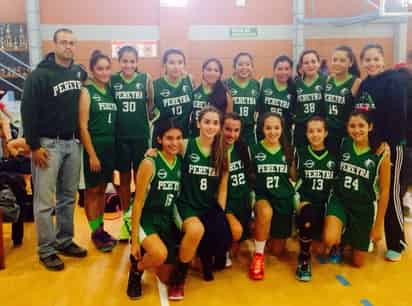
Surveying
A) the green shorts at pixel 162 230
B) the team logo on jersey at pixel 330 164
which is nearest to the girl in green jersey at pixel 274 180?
the team logo on jersey at pixel 330 164

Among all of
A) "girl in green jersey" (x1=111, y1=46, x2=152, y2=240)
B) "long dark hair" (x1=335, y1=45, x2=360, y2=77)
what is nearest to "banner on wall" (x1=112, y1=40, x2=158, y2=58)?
"girl in green jersey" (x1=111, y1=46, x2=152, y2=240)

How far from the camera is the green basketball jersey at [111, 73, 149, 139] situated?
339 cm

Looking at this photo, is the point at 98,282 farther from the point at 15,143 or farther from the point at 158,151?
the point at 15,143

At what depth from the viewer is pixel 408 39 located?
8.80 m

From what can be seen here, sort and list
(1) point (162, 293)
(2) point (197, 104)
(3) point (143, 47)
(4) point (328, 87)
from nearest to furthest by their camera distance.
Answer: (1) point (162, 293) < (4) point (328, 87) < (2) point (197, 104) < (3) point (143, 47)

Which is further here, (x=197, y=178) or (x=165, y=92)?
(x=165, y=92)

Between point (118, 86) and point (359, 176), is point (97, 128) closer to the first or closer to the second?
point (118, 86)

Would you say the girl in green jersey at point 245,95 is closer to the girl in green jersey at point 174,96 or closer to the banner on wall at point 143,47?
the girl in green jersey at point 174,96

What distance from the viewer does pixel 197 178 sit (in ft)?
9.49

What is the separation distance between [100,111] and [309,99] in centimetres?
169

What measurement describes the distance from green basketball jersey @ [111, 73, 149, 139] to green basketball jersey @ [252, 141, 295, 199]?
1.00 meters

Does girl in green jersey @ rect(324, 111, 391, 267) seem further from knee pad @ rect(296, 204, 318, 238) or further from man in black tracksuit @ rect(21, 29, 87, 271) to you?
man in black tracksuit @ rect(21, 29, 87, 271)

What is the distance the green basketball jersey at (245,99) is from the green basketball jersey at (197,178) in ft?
2.66

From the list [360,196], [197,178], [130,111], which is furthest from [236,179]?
[130,111]
